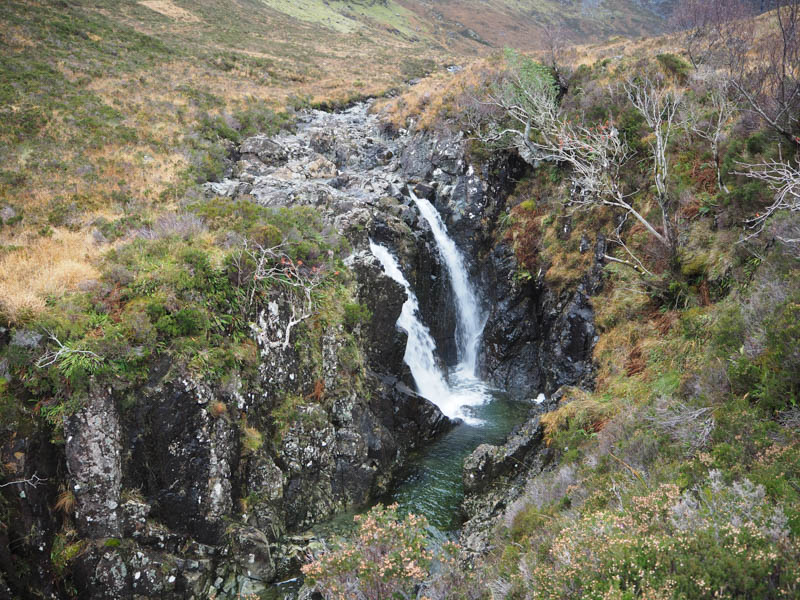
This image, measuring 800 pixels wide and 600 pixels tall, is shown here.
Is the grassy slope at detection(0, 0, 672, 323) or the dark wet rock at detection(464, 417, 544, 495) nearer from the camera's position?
the dark wet rock at detection(464, 417, 544, 495)

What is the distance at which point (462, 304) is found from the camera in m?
20.6

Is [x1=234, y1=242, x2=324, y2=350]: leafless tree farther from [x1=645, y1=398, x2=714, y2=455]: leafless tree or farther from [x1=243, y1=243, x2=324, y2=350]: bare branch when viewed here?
[x1=645, y1=398, x2=714, y2=455]: leafless tree

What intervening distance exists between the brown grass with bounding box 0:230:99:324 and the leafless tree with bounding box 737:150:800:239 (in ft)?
46.6

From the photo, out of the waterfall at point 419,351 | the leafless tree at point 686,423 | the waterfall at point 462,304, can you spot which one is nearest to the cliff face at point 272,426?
the waterfall at point 462,304

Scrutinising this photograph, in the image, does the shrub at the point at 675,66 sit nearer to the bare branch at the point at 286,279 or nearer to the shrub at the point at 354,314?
the shrub at the point at 354,314

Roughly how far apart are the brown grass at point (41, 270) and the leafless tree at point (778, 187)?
1421 centimetres

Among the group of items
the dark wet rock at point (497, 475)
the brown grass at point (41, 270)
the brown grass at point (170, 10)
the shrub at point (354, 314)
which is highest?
the brown grass at point (170, 10)

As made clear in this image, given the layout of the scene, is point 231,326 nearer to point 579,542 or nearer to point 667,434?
point 579,542

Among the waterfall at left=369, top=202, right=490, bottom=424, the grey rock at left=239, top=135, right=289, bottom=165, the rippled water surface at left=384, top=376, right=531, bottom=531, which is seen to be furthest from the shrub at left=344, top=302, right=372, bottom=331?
the grey rock at left=239, top=135, right=289, bottom=165

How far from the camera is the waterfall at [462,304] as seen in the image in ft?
66.6

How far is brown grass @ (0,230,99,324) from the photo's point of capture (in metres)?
8.41

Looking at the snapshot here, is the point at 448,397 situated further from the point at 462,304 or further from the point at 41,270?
the point at 41,270

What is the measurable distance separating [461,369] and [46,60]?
1070 inches

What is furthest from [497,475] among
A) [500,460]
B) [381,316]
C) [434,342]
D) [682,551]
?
[434,342]
